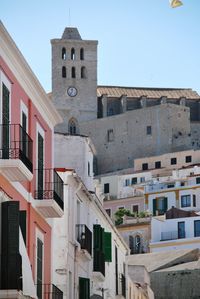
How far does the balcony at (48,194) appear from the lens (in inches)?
1035

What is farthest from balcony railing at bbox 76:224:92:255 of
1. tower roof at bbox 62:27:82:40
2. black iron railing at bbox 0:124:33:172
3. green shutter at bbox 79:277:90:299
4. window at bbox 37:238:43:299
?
tower roof at bbox 62:27:82:40

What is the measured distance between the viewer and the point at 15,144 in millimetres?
23734

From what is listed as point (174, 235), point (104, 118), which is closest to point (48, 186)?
point (174, 235)

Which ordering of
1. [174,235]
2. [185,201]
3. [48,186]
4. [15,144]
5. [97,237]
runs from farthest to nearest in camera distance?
[185,201] < [174,235] < [97,237] < [48,186] < [15,144]

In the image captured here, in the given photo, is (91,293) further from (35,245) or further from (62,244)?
(35,245)

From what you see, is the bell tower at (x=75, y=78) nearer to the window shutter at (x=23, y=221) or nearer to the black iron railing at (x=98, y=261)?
the black iron railing at (x=98, y=261)

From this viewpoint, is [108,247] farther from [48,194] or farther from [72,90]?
[72,90]

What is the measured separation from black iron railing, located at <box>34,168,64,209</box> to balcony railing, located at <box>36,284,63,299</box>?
67.6 inches

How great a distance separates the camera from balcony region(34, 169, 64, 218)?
26.3 m

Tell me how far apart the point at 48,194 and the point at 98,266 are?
7.93 meters

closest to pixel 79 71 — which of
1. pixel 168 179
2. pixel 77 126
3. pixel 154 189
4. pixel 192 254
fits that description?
pixel 77 126

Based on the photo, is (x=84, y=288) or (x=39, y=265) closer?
(x=39, y=265)

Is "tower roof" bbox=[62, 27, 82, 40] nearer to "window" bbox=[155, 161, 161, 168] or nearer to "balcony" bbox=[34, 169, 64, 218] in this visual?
"window" bbox=[155, 161, 161, 168]

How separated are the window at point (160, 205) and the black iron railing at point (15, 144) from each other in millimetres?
81038
